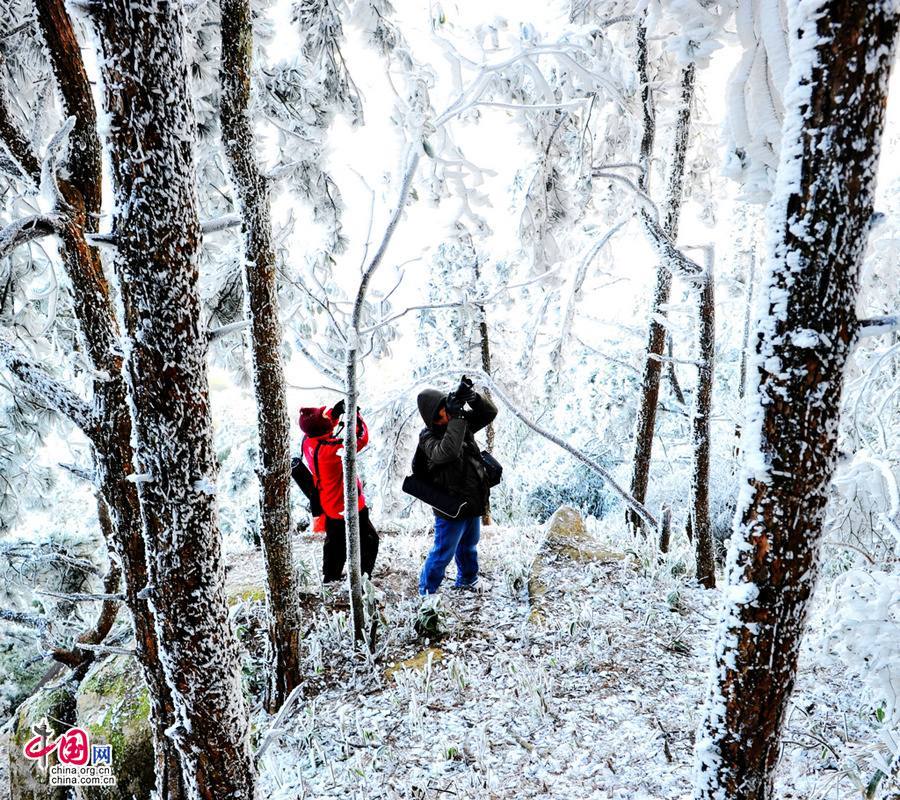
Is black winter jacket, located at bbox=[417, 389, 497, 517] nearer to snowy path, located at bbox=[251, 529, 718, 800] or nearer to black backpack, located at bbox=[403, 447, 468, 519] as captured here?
black backpack, located at bbox=[403, 447, 468, 519]

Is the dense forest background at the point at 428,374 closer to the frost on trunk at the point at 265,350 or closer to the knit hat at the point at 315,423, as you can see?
the frost on trunk at the point at 265,350

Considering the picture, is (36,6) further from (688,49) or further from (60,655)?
(60,655)

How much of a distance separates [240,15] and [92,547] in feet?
32.3

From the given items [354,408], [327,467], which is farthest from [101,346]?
[327,467]

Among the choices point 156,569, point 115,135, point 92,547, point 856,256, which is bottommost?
point 92,547

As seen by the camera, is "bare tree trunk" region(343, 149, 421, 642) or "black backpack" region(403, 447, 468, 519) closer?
"bare tree trunk" region(343, 149, 421, 642)

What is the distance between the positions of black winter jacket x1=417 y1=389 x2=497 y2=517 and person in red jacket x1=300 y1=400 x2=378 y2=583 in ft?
2.13

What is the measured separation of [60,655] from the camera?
366 centimetres

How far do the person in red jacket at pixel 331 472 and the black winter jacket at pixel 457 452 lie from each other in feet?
2.13

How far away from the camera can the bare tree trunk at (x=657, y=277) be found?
5.86 meters

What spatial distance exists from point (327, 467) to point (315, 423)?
505 mm

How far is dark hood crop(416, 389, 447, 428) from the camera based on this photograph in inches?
188

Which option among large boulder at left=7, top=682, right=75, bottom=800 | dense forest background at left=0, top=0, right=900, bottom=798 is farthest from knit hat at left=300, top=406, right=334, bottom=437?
large boulder at left=7, top=682, right=75, bottom=800

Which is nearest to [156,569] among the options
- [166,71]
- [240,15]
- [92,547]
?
[166,71]
